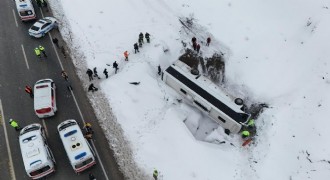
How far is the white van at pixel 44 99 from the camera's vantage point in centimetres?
2330

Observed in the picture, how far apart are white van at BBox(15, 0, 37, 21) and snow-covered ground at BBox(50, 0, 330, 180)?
2789mm

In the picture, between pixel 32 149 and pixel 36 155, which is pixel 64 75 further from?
pixel 36 155

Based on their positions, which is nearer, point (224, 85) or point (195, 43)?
point (224, 85)

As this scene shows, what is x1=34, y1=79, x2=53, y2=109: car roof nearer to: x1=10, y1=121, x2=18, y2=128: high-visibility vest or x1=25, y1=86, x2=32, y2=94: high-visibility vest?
x1=25, y1=86, x2=32, y2=94: high-visibility vest

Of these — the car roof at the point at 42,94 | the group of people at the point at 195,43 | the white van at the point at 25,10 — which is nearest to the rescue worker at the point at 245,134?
the group of people at the point at 195,43

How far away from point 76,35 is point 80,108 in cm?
909

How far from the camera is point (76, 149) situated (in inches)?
815

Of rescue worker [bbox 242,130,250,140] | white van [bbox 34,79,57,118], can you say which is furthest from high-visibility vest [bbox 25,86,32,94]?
rescue worker [bbox 242,130,250,140]

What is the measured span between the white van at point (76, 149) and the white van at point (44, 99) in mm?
2660

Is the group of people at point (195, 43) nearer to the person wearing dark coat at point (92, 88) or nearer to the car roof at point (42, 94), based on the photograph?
the person wearing dark coat at point (92, 88)

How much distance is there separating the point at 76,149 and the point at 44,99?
18.4 ft

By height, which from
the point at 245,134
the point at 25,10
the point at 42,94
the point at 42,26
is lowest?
the point at 245,134

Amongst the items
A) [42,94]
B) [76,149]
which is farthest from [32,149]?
[42,94]

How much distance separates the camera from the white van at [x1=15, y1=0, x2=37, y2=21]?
1196 inches
